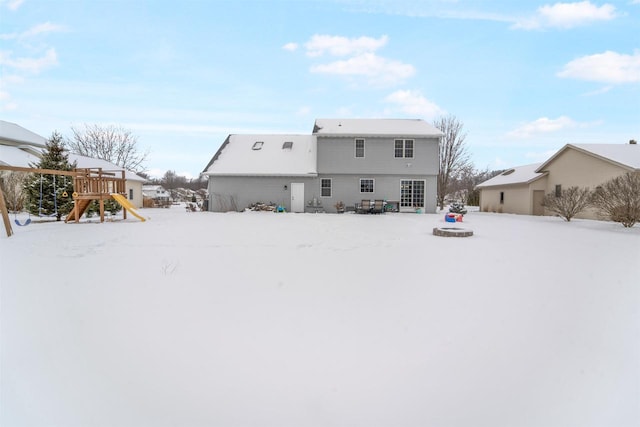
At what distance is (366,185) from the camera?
65.9ft

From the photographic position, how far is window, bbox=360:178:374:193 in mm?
20047

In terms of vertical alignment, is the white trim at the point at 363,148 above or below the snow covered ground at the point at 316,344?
above

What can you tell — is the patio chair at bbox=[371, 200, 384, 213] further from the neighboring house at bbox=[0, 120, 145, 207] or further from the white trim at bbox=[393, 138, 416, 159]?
the neighboring house at bbox=[0, 120, 145, 207]

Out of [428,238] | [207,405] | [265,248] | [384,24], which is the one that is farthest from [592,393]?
[384,24]

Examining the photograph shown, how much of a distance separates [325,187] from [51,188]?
46.5ft

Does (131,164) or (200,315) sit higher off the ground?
(131,164)

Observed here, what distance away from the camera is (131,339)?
9.52 ft

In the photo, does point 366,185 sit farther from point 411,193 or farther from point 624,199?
point 624,199

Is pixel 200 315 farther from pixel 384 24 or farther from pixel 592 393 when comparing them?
pixel 384 24

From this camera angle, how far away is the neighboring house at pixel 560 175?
15469mm

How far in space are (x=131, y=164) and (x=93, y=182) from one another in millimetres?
33772

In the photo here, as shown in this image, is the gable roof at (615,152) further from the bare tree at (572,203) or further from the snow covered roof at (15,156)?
the snow covered roof at (15,156)

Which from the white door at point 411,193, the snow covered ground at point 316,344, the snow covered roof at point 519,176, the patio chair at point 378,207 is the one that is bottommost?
the snow covered ground at point 316,344

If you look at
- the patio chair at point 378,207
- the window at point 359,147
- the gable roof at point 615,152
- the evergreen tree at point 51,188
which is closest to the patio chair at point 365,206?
the patio chair at point 378,207
